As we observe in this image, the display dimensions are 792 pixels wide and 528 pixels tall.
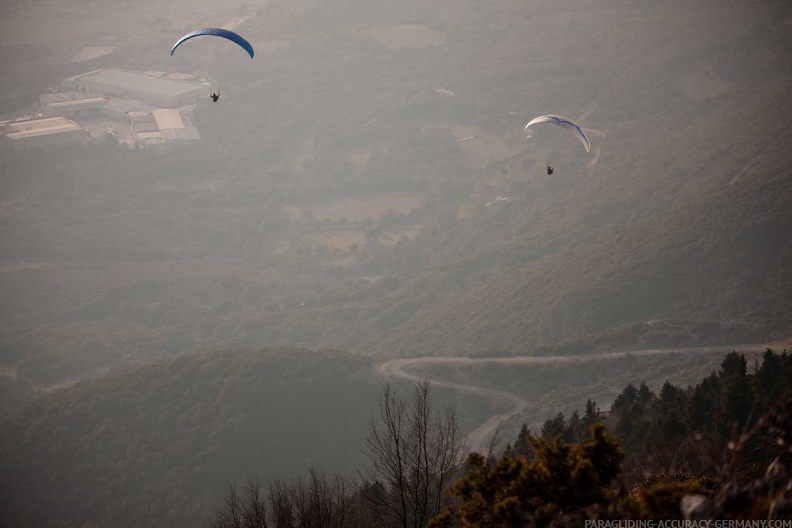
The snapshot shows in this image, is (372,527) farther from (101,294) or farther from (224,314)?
(101,294)

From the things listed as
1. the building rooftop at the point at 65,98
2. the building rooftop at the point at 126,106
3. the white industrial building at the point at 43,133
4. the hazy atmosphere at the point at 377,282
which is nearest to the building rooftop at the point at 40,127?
the white industrial building at the point at 43,133

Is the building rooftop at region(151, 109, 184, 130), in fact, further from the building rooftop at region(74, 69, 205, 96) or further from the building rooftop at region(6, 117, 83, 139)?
the building rooftop at region(6, 117, 83, 139)

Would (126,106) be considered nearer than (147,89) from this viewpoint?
Yes

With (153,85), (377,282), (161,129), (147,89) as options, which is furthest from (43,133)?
(377,282)

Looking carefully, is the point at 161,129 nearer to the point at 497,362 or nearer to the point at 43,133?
the point at 43,133

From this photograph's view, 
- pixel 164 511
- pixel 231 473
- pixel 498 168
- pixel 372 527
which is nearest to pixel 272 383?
A: pixel 231 473
